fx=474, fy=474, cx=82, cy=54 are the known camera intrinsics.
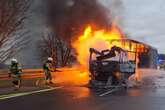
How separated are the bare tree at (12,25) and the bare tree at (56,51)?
631 inches

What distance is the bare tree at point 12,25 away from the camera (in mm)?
Result: 33750

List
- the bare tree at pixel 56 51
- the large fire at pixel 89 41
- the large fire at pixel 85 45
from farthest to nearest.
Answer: the bare tree at pixel 56 51 → the large fire at pixel 89 41 → the large fire at pixel 85 45

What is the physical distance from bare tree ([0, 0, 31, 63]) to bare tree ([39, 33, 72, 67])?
16.0 meters

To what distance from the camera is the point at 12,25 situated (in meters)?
35.0

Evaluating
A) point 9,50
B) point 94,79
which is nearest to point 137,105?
point 94,79

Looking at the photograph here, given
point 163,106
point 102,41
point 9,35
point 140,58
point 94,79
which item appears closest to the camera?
point 163,106

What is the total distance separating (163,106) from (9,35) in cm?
2133

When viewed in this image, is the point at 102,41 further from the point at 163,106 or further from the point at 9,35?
the point at 163,106

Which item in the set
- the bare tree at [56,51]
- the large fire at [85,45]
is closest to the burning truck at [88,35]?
the large fire at [85,45]

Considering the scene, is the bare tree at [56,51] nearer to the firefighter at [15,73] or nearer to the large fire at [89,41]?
the large fire at [89,41]

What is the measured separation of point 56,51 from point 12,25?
22935mm

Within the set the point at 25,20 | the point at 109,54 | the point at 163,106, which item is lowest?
the point at 163,106

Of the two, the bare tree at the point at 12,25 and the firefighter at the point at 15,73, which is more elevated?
the bare tree at the point at 12,25

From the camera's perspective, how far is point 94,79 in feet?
89.9
